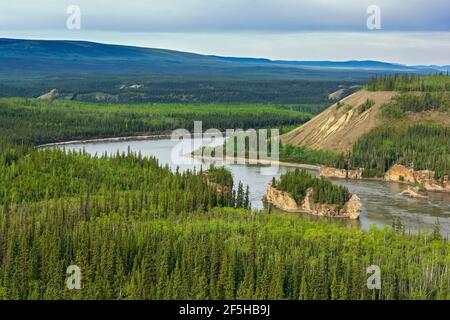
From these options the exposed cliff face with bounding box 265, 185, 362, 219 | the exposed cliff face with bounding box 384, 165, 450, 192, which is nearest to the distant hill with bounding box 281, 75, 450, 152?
the exposed cliff face with bounding box 384, 165, 450, 192

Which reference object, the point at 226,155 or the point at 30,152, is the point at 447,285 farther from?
the point at 226,155

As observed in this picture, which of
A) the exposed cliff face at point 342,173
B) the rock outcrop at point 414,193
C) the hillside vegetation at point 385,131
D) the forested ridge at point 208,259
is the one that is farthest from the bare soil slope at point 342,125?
the forested ridge at point 208,259

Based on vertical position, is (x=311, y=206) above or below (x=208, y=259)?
below

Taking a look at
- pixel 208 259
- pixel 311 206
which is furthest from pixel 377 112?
pixel 208 259

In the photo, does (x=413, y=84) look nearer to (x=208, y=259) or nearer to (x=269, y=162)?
(x=269, y=162)

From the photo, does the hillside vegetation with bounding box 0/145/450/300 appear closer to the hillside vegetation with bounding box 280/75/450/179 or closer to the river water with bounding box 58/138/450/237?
the river water with bounding box 58/138/450/237
